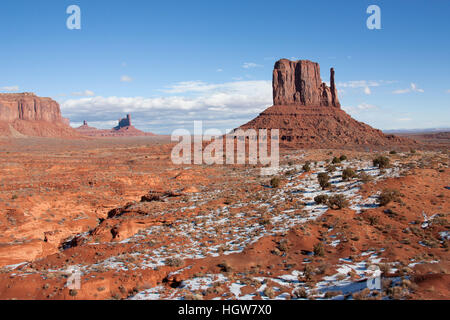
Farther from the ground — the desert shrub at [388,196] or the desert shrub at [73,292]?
the desert shrub at [388,196]

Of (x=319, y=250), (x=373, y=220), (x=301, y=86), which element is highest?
(x=301, y=86)

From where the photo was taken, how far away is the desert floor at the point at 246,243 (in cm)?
784

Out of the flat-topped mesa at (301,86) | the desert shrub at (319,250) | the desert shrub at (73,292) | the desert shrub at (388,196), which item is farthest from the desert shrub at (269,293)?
the flat-topped mesa at (301,86)

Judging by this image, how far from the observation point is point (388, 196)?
1300cm

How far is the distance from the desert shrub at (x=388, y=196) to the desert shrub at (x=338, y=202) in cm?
148

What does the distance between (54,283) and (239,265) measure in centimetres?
585

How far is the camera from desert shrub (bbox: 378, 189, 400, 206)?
12891 mm

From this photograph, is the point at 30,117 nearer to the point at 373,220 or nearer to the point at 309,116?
the point at 309,116

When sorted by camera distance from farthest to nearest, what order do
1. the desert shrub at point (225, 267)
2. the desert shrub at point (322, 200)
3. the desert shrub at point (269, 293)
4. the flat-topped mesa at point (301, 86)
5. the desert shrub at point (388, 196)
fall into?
the flat-topped mesa at point (301, 86), the desert shrub at point (322, 200), the desert shrub at point (388, 196), the desert shrub at point (225, 267), the desert shrub at point (269, 293)

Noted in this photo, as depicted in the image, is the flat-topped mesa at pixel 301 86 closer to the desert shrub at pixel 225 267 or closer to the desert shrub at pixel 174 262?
the desert shrub at pixel 174 262

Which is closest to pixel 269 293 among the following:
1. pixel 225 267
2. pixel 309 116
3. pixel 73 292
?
pixel 225 267

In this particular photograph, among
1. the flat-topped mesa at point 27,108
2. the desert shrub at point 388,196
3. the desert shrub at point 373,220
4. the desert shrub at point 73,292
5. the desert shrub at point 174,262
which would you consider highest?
the flat-topped mesa at point 27,108

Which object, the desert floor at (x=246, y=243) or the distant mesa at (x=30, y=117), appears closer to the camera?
Result: the desert floor at (x=246, y=243)

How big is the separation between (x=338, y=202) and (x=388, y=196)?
2.25 metres
